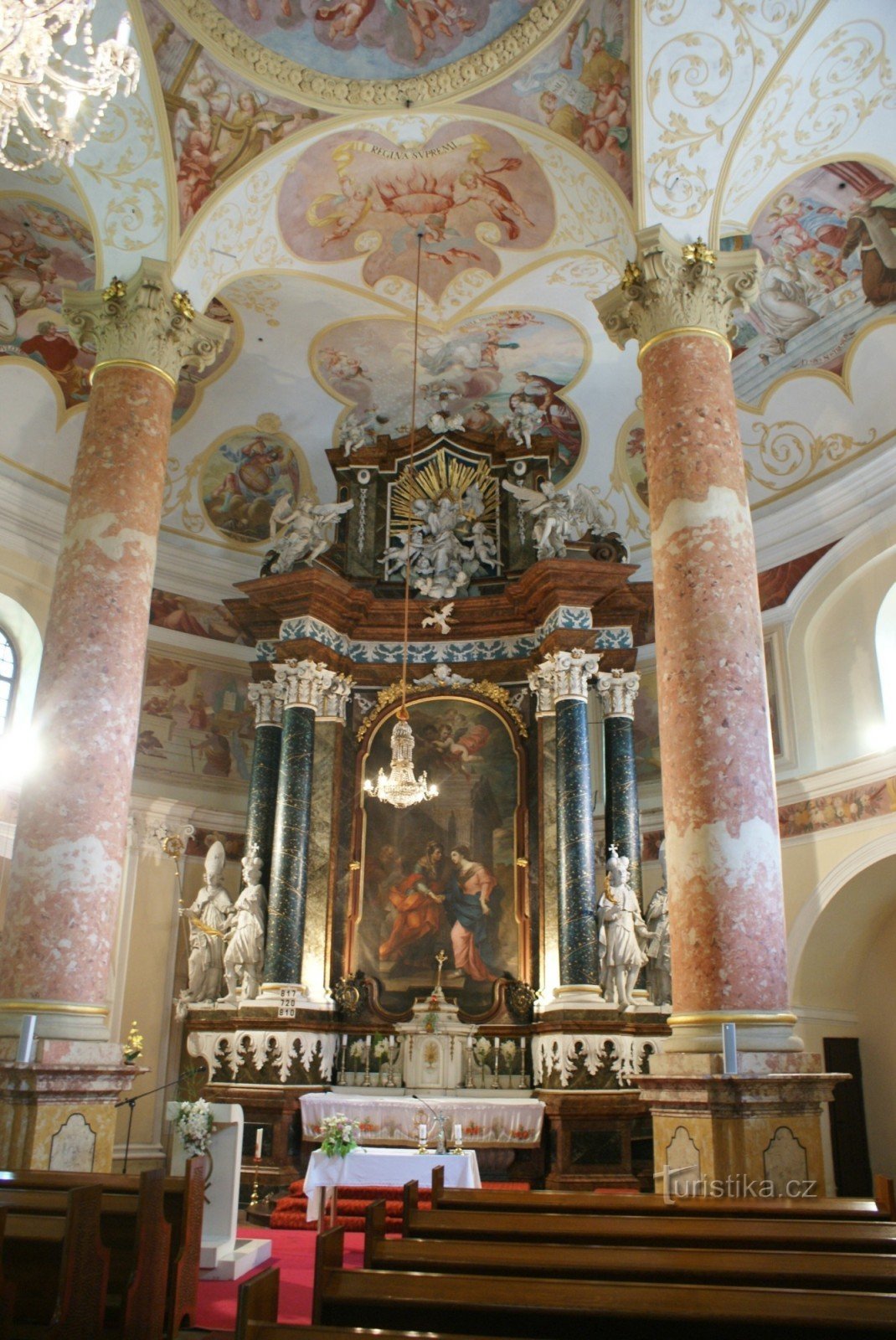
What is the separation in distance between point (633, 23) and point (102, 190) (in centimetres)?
561

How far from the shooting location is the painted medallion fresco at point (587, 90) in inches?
444

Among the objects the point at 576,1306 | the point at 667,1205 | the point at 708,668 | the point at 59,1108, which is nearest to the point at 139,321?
the point at 708,668

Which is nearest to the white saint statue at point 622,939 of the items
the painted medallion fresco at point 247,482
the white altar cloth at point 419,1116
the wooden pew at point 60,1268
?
the white altar cloth at point 419,1116

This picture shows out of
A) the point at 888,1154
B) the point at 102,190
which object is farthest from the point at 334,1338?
the point at 888,1154

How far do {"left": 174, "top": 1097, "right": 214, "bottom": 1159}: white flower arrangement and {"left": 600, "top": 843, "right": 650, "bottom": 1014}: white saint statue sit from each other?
6.17 meters

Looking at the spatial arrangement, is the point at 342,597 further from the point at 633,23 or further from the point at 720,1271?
the point at 720,1271

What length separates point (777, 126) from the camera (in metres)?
11.3

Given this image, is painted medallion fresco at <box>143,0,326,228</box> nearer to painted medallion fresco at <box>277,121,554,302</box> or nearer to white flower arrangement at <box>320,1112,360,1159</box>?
painted medallion fresco at <box>277,121,554,302</box>

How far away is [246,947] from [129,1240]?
7.84 metres

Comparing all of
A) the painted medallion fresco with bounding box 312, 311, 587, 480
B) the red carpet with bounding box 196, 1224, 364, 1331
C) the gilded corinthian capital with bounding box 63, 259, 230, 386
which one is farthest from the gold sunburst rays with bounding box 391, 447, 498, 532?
the red carpet with bounding box 196, 1224, 364, 1331

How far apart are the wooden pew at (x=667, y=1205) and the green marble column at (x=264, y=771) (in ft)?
27.9

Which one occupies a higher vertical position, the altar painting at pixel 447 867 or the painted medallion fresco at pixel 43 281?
the painted medallion fresco at pixel 43 281

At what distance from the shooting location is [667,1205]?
5758mm

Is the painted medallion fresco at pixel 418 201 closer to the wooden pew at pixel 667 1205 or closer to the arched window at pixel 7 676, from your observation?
the arched window at pixel 7 676
